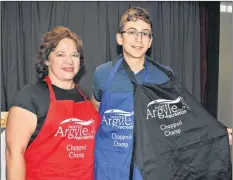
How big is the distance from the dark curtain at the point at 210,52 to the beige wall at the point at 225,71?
0.11 meters

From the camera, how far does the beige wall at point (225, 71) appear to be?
7.39 feet

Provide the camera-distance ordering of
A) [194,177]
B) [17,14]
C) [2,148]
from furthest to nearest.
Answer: [17,14] < [2,148] < [194,177]

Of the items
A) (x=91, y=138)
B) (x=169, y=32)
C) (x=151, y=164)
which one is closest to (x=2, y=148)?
(x=91, y=138)

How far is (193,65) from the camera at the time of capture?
8.57 feet

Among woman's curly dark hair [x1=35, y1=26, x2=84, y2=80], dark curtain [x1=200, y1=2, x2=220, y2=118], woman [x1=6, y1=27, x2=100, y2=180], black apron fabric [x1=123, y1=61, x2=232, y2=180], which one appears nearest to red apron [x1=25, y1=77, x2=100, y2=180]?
woman [x1=6, y1=27, x2=100, y2=180]

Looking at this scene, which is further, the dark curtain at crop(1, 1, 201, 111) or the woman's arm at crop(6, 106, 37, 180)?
the dark curtain at crop(1, 1, 201, 111)

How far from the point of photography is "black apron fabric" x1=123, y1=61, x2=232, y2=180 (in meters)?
1.24

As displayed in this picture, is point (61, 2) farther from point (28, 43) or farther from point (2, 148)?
point (2, 148)

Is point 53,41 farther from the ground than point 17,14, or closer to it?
closer to it

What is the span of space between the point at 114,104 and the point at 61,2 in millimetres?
1398

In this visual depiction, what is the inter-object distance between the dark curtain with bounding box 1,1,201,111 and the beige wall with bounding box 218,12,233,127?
31 centimetres

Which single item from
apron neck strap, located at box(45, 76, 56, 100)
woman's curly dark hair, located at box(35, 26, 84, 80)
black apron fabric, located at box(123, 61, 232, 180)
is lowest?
black apron fabric, located at box(123, 61, 232, 180)

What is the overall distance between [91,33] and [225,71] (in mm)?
1148

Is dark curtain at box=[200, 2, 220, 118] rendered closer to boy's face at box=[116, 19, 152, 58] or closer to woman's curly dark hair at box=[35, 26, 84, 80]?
boy's face at box=[116, 19, 152, 58]
